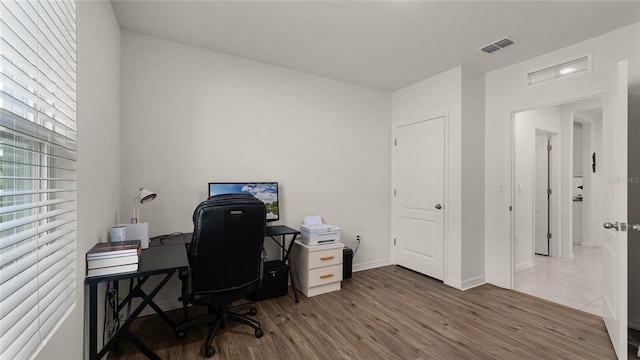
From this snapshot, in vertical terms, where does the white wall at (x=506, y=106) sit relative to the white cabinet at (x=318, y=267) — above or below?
above

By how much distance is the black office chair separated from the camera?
1.99 m

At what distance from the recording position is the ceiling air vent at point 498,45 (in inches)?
112

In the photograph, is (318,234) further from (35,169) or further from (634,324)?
(634,324)

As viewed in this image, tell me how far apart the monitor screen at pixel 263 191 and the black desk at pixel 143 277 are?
810 millimetres

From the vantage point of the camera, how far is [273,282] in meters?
3.11

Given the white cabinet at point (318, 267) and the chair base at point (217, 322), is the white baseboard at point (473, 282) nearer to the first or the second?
the white cabinet at point (318, 267)

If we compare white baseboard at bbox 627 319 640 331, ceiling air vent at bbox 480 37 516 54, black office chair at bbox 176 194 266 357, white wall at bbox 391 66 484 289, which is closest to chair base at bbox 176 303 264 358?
black office chair at bbox 176 194 266 357

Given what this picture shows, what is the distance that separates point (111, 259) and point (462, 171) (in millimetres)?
3483

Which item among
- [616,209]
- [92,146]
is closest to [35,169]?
[92,146]

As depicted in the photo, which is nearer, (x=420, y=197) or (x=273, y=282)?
(x=273, y=282)

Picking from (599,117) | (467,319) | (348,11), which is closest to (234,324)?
(467,319)

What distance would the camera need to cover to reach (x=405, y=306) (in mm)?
2953

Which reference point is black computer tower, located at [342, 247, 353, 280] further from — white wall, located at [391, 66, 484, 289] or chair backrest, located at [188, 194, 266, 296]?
chair backrest, located at [188, 194, 266, 296]

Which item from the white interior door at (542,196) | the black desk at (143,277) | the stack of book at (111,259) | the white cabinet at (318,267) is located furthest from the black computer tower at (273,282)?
the white interior door at (542,196)
